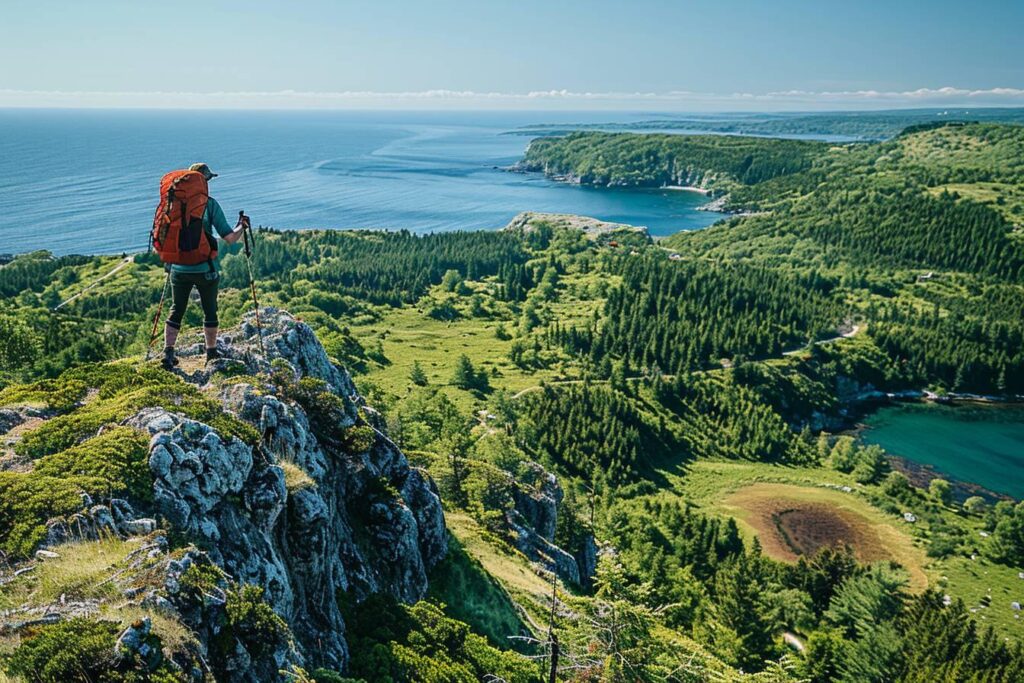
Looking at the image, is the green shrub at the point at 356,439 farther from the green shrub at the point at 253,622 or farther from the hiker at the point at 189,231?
the green shrub at the point at 253,622

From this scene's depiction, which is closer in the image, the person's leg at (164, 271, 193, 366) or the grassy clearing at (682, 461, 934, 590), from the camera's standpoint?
the person's leg at (164, 271, 193, 366)

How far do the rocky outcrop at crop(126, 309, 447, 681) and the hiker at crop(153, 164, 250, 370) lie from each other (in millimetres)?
3947

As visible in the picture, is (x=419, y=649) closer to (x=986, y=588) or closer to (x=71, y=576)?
(x=71, y=576)

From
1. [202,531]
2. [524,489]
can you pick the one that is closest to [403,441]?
[524,489]

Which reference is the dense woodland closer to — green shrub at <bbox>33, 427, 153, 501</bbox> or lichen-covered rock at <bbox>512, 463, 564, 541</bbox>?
green shrub at <bbox>33, 427, 153, 501</bbox>

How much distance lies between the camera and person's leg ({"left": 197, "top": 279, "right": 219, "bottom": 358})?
61.0ft

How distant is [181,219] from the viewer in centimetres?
1720

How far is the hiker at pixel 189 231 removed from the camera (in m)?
17.0

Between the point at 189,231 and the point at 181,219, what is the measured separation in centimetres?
41

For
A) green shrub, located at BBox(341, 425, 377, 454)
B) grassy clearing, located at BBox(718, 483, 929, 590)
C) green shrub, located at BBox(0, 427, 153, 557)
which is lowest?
grassy clearing, located at BBox(718, 483, 929, 590)

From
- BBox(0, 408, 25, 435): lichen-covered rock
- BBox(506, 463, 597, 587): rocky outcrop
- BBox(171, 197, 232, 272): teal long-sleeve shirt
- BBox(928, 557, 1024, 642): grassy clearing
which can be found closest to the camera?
BBox(0, 408, 25, 435): lichen-covered rock

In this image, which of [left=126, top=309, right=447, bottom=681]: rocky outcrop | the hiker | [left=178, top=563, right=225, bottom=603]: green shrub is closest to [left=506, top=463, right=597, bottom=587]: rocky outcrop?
[left=126, top=309, right=447, bottom=681]: rocky outcrop

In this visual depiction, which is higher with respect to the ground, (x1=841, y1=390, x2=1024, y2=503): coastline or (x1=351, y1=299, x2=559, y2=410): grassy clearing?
(x1=351, y1=299, x2=559, y2=410): grassy clearing

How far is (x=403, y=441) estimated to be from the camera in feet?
232
